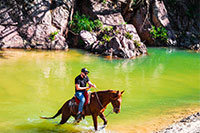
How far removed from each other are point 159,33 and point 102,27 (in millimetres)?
7671

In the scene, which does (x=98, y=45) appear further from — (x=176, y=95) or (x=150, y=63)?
(x=176, y=95)

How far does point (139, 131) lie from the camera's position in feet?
26.6

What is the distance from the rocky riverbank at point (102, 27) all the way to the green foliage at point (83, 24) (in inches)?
10.2

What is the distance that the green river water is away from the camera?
8.80 meters

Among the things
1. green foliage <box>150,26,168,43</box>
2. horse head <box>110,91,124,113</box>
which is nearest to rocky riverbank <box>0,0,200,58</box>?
green foliage <box>150,26,168,43</box>

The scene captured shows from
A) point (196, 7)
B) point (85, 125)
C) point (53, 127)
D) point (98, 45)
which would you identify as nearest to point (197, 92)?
point (85, 125)

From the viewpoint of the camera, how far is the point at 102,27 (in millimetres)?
26828

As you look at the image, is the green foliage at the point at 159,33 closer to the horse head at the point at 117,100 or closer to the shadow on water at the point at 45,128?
the shadow on water at the point at 45,128

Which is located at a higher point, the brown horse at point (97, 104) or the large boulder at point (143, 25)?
the large boulder at point (143, 25)

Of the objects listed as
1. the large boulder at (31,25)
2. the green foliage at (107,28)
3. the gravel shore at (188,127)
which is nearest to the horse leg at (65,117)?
the gravel shore at (188,127)

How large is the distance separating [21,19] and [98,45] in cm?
790

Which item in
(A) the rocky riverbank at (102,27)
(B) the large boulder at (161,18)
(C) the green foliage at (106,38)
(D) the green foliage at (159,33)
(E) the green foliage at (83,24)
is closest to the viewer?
(C) the green foliage at (106,38)

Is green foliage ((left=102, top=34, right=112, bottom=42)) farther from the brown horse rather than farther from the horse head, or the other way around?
the horse head

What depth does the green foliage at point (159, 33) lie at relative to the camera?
30.0 meters
